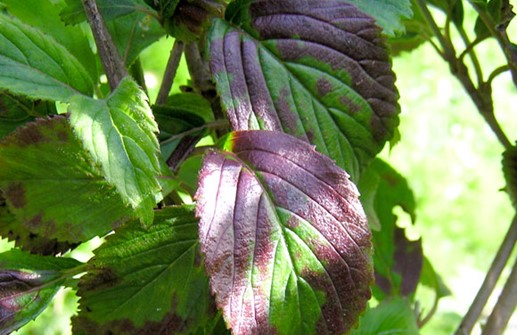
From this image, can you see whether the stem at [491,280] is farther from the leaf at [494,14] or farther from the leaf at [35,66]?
the leaf at [35,66]

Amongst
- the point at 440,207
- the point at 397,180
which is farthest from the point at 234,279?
the point at 440,207

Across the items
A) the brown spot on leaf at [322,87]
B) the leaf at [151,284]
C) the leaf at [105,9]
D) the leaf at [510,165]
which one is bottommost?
the leaf at [151,284]

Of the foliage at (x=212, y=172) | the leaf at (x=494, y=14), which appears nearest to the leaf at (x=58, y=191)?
the foliage at (x=212, y=172)

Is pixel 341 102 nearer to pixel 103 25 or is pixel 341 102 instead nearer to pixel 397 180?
pixel 103 25

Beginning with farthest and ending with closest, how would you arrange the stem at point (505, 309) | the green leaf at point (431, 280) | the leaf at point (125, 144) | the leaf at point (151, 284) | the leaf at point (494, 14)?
the green leaf at point (431, 280), the stem at point (505, 309), the leaf at point (494, 14), the leaf at point (151, 284), the leaf at point (125, 144)

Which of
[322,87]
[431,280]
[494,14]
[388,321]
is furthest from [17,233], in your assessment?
[431,280]

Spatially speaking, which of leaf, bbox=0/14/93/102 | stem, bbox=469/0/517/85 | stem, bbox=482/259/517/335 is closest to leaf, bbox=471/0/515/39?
stem, bbox=469/0/517/85

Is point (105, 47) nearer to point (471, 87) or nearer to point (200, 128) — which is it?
point (200, 128)
